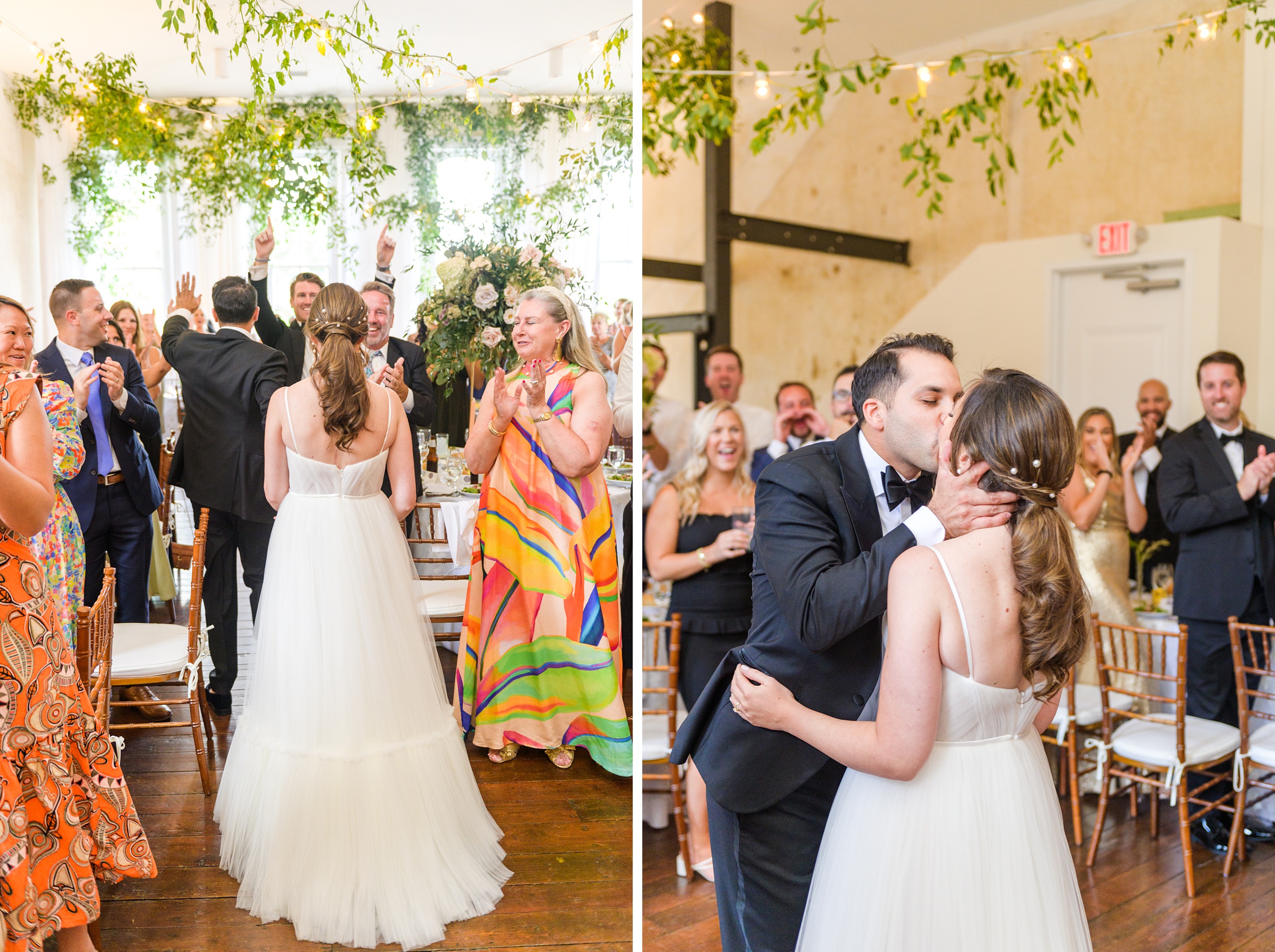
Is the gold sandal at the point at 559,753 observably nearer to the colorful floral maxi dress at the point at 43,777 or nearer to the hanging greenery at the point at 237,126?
the colorful floral maxi dress at the point at 43,777

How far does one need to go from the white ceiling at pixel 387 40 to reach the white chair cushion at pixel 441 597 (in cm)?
98

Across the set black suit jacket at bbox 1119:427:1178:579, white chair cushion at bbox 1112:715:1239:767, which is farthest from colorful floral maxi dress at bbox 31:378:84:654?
black suit jacket at bbox 1119:427:1178:579

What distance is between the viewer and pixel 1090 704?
3479 mm

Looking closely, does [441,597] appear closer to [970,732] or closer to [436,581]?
[436,581]

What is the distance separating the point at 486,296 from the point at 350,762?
98 centimetres

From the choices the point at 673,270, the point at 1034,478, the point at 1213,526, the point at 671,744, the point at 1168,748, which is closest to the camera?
the point at 1034,478

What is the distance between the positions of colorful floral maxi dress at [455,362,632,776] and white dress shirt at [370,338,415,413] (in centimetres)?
22

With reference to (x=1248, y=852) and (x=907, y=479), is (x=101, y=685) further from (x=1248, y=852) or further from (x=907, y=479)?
(x=1248, y=852)

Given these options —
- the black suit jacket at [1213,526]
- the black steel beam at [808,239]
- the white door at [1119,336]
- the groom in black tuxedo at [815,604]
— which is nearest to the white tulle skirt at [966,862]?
the groom in black tuxedo at [815,604]

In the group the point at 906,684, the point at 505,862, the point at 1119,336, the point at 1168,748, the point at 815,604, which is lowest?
the point at 1168,748

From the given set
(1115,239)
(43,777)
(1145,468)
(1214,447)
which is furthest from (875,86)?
(43,777)

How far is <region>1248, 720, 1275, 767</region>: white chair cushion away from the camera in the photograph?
9.92 ft

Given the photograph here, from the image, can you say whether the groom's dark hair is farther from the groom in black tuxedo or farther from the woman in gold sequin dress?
the woman in gold sequin dress

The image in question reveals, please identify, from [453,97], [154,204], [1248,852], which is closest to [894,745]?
[453,97]
